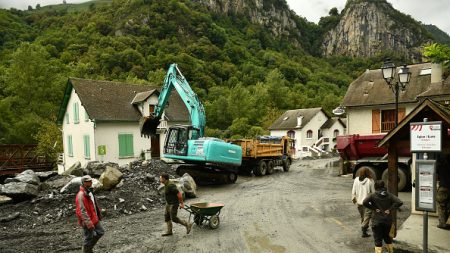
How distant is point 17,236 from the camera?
10.4 m

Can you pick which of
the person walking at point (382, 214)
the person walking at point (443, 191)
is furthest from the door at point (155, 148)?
the person walking at point (382, 214)

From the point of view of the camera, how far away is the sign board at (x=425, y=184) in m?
6.64

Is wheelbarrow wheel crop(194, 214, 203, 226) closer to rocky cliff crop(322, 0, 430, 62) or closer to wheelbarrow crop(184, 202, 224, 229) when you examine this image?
wheelbarrow crop(184, 202, 224, 229)

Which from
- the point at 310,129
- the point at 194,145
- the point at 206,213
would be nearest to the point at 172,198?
the point at 206,213

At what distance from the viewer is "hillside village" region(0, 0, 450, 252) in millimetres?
13578

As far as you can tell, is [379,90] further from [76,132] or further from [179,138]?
[76,132]

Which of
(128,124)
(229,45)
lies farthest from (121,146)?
(229,45)

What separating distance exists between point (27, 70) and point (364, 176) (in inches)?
1524

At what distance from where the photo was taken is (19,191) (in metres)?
13.9

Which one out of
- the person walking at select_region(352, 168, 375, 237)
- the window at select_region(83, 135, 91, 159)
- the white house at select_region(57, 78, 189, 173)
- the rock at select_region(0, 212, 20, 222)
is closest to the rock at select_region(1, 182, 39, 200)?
the rock at select_region(0, 212, 20, 222)

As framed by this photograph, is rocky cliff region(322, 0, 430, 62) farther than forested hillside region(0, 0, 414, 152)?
Yes

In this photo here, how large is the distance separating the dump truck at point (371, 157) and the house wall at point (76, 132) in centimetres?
1690

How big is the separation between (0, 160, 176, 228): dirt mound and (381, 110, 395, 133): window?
1458 centimetres

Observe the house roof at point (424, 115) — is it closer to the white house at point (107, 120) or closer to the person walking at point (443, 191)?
the person walking at point (443, 191)
